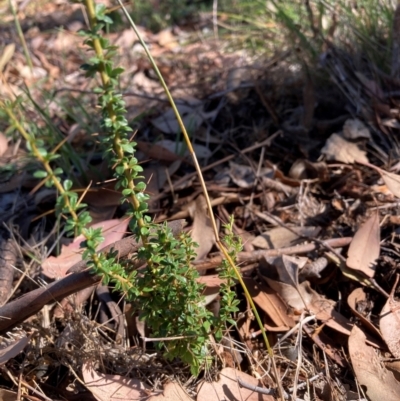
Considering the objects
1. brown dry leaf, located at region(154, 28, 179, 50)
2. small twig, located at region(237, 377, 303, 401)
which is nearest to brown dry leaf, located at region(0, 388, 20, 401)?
small twig, located at region(237, 377, 303, 401)

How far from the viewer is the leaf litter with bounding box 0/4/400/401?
1.22m

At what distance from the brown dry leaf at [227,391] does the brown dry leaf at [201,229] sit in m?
0.38

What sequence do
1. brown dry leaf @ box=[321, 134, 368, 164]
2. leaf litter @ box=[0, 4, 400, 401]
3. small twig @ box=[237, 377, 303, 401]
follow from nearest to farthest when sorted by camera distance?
small twig @ box=[237, 377, 303, 401], leaf litter @ box=[0, 4, 400, 401], brown dry leaf @ box=[321, 134, 368, 164]

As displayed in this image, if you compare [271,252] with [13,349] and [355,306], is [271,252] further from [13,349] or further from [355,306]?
[13,349]

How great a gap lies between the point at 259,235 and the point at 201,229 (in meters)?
0.17

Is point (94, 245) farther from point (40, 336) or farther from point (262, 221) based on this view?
Result: point (262, 221)

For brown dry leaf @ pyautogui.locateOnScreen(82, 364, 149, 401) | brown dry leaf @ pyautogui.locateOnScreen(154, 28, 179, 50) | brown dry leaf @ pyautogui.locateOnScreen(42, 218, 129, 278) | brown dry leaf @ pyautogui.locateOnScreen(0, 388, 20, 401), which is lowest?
brown dry leaf @ pyautogui.locateOnScreen(0, 388, 20, 401)

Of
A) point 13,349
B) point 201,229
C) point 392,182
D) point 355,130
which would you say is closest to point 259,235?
point 201,229

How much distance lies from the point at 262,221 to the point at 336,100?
612mm

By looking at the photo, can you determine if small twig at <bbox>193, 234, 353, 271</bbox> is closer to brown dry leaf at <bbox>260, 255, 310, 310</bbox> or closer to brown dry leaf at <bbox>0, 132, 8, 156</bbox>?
brown dry leaf at <bbox>260, 255, 310, 310</bbox>

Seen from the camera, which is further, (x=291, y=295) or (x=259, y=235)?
(x=259, y=235)

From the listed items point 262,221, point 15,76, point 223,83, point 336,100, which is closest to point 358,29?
point 336,100

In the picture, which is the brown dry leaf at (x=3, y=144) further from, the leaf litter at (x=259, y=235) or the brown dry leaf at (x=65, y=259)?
the brown dry leaf at (x=65, y=259)

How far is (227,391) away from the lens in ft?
3.78
